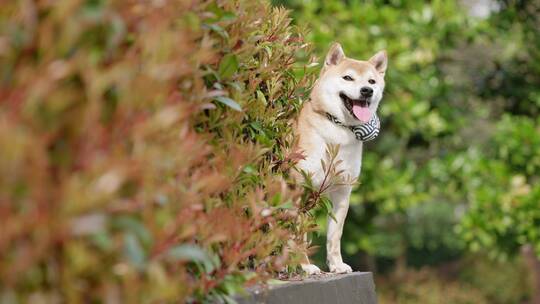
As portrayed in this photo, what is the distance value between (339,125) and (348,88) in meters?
0.31

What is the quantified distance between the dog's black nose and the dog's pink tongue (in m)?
0.11

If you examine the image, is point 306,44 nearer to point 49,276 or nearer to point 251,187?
point 251,187

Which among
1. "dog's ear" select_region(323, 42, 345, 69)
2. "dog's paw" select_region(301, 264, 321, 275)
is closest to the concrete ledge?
"dog's paw" select_region(301, 264, 321, 275)

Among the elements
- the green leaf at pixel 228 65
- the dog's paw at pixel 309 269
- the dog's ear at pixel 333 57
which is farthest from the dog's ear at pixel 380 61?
the green leaf at pixel 228 65

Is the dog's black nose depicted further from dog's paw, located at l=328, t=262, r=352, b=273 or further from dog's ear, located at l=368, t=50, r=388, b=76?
dog's paw, located at l=328, t=262, r=352, b=273

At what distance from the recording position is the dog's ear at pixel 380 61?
19.1ft

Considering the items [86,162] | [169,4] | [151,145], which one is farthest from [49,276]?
[169,4]

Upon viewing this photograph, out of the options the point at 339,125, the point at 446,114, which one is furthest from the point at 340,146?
the point at 446,114

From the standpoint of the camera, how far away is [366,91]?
5.25 m

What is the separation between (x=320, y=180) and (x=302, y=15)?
6.32 m

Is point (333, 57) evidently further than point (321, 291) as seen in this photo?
Yes

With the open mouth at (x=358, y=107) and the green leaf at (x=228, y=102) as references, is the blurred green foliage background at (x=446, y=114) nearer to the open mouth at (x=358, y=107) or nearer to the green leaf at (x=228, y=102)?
the open mouth at (x=358, y=107)

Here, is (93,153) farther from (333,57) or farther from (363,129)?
(333,57)

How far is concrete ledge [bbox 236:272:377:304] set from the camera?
3237mm
